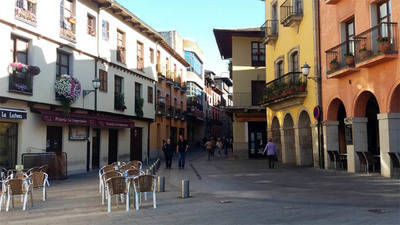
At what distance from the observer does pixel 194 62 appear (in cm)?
4875

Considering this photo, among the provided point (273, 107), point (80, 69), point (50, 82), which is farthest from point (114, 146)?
point (273, 107)

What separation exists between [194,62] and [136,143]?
22220 mm

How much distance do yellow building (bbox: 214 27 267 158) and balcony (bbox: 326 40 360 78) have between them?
12.4m

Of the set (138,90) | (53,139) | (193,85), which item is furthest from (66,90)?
(193,85)

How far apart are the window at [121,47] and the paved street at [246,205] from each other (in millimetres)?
12494

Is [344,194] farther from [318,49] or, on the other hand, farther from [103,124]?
[103,124]

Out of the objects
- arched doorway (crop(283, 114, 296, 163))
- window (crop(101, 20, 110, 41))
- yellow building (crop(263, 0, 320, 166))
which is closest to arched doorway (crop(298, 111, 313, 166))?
yellow building (crop(263, 0, 320, 166))

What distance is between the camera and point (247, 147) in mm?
29984

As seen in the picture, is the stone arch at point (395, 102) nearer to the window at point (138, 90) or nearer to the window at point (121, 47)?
the window at point (121, 47)

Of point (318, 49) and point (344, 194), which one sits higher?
point (318, 49)

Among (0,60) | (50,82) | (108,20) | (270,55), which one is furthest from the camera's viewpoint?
(270,55)

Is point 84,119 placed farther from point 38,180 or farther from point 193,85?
point 193,85

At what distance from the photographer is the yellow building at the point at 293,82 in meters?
19.4

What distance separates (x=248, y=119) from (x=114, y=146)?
10.3 meters
